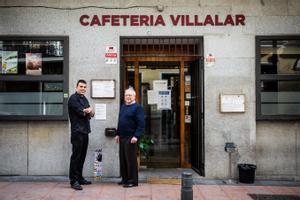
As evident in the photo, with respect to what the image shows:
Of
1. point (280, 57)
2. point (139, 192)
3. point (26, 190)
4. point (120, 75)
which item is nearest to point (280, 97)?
point (280, 57)

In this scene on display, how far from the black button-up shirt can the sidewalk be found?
120 centimetres

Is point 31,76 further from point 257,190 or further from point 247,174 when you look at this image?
point 257,190

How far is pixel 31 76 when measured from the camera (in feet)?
29.7

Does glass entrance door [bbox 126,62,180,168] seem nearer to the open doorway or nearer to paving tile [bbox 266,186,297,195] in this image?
the open doorway

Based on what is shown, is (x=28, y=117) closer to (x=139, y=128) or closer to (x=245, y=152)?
(x=139, y=128)

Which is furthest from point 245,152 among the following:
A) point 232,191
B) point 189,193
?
point 189,193

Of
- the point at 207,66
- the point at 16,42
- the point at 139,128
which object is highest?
the point at 16,42

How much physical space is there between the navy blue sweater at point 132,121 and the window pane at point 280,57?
3144 millimetres

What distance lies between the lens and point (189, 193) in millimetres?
5887

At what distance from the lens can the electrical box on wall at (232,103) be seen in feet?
29.5

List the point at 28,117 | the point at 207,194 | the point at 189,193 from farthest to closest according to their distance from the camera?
1. the point at 28,117
2. the point at 207,194
3. the point at 189,193

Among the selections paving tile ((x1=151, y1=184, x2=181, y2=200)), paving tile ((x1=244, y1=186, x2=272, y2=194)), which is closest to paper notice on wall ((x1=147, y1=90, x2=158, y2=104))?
paving tile ((x1=151, y1=184, x2=181, y2=200))

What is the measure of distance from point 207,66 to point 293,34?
6.83ft

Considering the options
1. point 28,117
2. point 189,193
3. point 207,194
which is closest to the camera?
point 189,193
